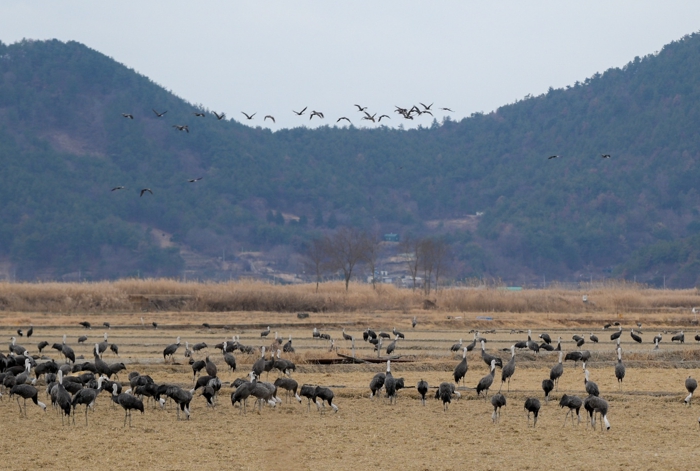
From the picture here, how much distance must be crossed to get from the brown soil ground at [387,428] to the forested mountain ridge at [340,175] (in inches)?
3231

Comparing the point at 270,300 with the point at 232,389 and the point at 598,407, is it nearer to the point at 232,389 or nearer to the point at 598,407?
the point at 232,389

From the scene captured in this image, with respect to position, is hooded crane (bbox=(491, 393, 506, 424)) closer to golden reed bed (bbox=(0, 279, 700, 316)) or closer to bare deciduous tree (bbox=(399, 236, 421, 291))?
golden reed bed (bbox=(0, 279, 700, 316))

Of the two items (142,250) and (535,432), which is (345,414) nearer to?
(535,432)

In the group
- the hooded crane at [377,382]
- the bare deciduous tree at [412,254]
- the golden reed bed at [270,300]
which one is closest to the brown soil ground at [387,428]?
the hooded crane at [377,382]

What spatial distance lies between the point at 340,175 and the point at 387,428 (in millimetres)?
133005

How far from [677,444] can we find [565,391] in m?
5.89

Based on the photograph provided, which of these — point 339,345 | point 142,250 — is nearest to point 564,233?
point 142,250

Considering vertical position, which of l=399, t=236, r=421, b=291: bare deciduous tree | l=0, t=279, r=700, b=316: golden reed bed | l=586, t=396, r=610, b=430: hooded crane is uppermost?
l=399, t=236, r=421, b=291: bare deciduous tree

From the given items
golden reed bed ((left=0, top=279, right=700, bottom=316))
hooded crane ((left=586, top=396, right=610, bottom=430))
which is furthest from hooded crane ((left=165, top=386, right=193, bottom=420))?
golden reed bed ((left=0, top=279, right=700, bottom=316))

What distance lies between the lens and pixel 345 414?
2000cm

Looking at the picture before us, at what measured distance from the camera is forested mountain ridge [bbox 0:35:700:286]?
395ft

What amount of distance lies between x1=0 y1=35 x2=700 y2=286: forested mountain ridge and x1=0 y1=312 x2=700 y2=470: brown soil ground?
82079 millimetres

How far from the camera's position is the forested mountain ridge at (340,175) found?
120 metres

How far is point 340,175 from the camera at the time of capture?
150875mm
